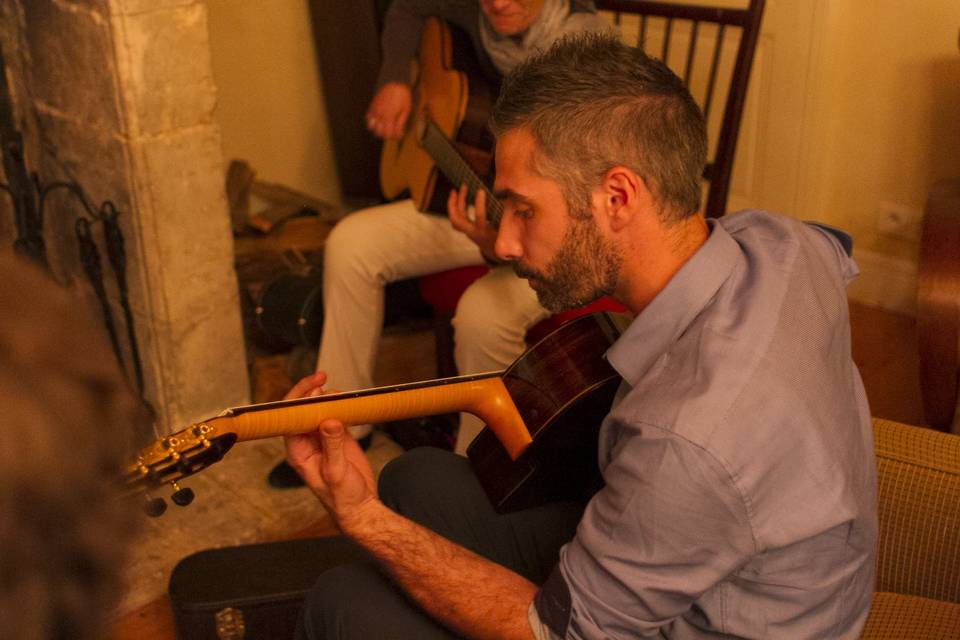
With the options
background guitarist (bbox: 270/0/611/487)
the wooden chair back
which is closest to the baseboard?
the wooden chair back

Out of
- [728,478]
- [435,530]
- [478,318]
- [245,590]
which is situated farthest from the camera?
[478,318]

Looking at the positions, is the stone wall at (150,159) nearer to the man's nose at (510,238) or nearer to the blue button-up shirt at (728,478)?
the man's nose at (510,238)

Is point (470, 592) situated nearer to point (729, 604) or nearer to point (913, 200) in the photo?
point (729, 604)

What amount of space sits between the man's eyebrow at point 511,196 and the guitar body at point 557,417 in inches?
9.6

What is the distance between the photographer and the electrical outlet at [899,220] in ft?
9.25

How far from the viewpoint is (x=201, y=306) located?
2.33 meters

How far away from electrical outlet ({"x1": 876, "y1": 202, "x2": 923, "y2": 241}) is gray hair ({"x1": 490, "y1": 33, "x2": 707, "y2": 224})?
65.8 inches

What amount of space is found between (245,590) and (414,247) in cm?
84

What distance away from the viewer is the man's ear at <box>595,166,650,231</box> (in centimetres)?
129

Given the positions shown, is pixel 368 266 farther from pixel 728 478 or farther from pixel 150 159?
pixel 728 478

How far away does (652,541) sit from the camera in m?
1.11

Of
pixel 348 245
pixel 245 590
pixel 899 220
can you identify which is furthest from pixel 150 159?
pixel 899 220

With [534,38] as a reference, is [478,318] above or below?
below

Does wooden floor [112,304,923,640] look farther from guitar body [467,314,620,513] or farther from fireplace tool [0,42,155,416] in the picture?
guitar body [467,314,620,513]
